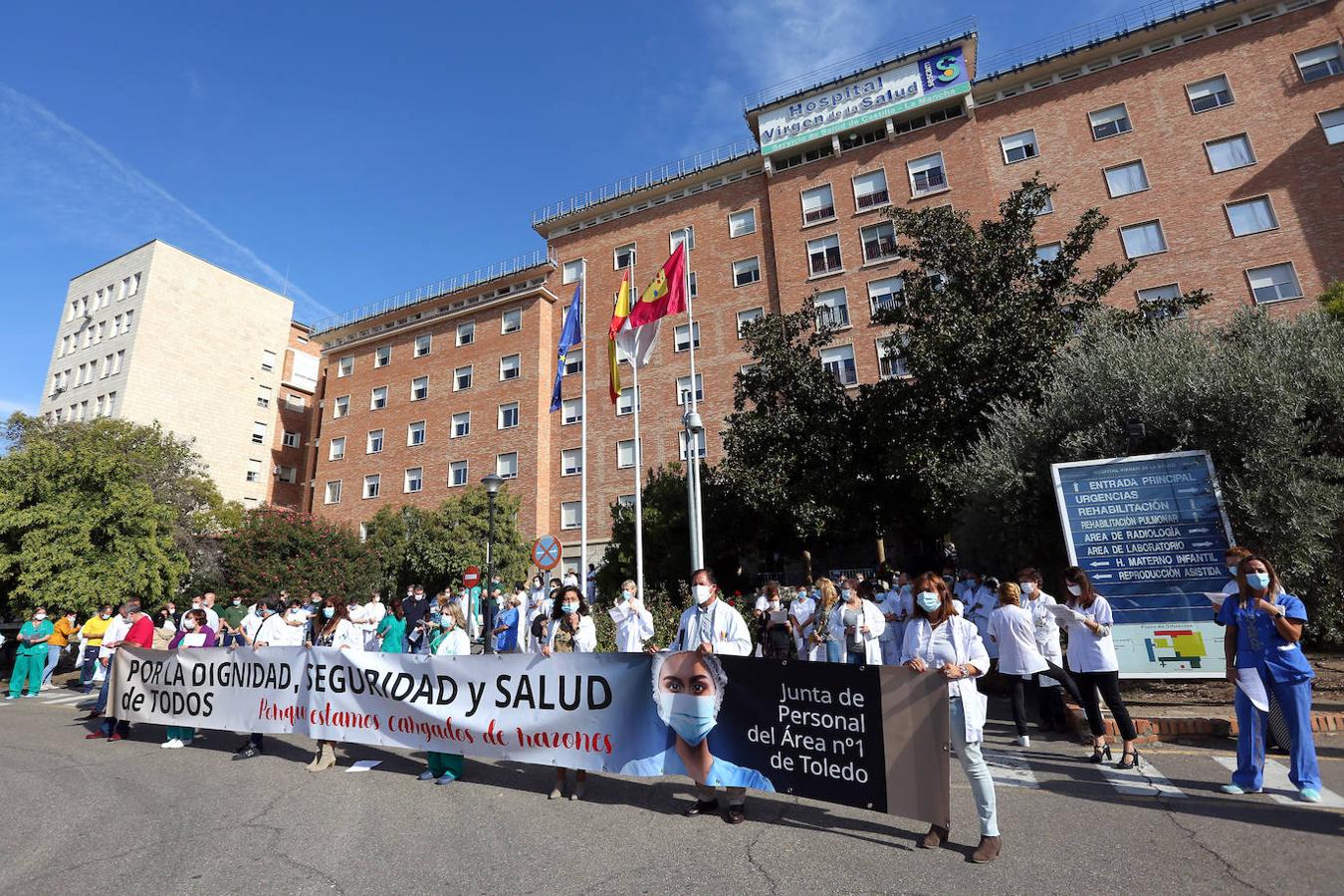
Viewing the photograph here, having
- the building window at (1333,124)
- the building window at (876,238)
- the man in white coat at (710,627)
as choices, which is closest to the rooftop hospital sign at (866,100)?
the building window at (876,238)

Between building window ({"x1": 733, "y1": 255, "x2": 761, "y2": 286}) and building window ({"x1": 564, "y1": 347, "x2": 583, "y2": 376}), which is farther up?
building window ({"x1": 733, "y1": 255, "x2": 761, "y2": 286})

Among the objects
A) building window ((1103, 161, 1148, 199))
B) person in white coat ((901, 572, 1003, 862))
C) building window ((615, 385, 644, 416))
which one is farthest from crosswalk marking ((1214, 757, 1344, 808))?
building window ((615, 385, 644, 416))

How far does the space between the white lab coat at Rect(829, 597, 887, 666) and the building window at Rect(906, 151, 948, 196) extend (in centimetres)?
2456

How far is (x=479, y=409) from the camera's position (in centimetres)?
3522

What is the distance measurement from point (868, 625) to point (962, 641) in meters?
4.32

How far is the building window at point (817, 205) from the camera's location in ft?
98.5

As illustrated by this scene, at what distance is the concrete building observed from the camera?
136 ft

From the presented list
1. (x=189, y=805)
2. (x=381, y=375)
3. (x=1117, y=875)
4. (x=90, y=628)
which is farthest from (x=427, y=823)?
(x=381, y=375)

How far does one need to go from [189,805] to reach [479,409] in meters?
30.4

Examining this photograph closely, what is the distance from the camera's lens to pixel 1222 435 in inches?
404

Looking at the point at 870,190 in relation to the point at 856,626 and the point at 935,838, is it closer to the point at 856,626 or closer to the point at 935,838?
the point at 856,626

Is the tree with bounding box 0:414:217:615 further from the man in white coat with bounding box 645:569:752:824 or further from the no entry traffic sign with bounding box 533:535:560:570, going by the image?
the man in white coat with bounding box 645:569:752:824

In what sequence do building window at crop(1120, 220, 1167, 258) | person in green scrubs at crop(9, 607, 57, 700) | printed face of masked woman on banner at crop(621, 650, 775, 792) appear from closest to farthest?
printed face of masked woman on banner at crop(621, 650, 775, 792), person in green scrubs at crop(9, 607, 57, 700), building window at crop(1120, 220, 1167, 258)

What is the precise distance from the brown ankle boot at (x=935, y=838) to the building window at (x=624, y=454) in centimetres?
2661
